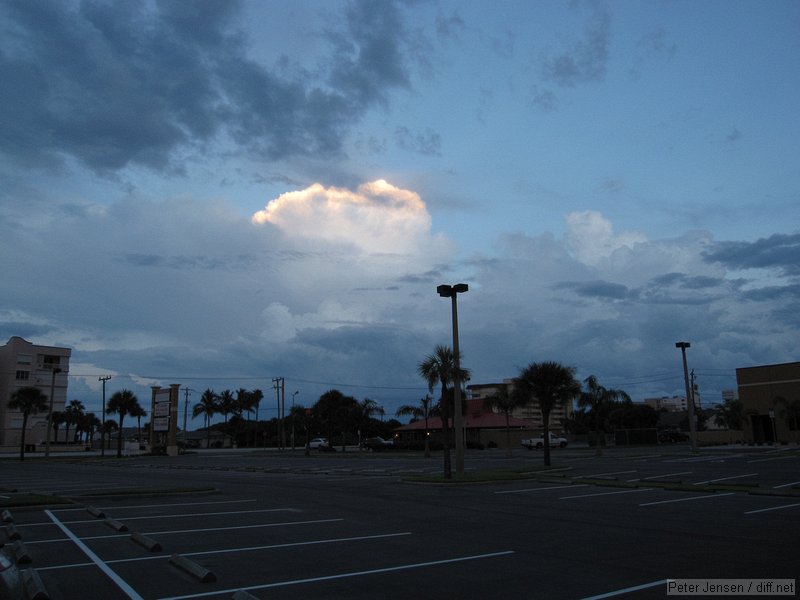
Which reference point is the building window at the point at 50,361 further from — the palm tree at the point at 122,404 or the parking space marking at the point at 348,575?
the parking space marking at the point at 348,575

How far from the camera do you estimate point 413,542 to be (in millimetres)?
11742

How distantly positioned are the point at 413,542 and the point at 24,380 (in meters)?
109

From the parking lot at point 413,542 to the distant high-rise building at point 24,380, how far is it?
93.1m

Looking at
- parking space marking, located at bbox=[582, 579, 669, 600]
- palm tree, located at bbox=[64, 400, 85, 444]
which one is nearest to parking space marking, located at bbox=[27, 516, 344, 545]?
parking space marking, located at bbox=[582, 579, 669, 600]

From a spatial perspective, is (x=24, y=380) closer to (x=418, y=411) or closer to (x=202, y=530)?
(x=418, y=411)

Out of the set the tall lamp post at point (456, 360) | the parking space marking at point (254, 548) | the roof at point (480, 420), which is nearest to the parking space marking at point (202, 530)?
the parking space marking at point (254, 548)

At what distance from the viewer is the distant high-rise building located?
98438 mm

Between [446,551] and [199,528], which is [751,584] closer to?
[446,551]

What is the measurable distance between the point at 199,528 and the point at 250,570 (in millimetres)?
5026

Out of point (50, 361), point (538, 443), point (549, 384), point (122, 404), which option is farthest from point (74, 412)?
point (549, 384)

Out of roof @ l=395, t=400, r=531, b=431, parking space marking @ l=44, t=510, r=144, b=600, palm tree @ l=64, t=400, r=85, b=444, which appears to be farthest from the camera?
palm tree @ l=64, t=400, r=85, b=444

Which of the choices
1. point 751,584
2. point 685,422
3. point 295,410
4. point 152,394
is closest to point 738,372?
point 685,422

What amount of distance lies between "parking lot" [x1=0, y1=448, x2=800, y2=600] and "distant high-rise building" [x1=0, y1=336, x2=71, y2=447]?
305 ft

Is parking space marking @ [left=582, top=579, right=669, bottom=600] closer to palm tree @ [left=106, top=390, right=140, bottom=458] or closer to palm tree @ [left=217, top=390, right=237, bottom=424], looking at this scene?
palm tree @ [left=106, top=390, right=140, bottom=458]
